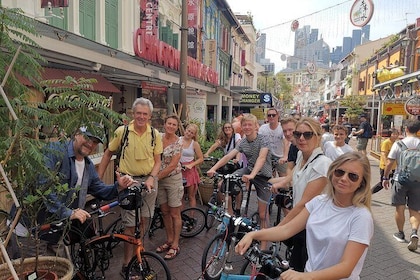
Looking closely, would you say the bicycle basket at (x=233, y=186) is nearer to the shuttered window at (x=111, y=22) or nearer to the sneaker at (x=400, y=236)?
the sneaker at (x=400, y=236)

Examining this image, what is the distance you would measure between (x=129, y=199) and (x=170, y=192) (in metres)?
1.07

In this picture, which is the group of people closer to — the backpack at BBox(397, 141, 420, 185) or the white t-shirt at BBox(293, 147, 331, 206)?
the white t-shirt at BBox(293, 147, 331, 206)

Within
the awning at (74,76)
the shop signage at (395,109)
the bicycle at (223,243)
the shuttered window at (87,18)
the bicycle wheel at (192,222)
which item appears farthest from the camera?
the shop signage at (395,109)

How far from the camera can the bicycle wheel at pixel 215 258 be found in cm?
324

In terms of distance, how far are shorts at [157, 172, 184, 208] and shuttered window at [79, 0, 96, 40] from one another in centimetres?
614

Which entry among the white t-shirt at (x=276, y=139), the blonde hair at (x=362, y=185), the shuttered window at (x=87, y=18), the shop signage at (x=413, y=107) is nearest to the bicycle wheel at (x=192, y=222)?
the white t-shirt at (x=276, y=139)

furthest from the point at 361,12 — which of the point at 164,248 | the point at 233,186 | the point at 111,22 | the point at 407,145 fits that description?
the point at 164,248

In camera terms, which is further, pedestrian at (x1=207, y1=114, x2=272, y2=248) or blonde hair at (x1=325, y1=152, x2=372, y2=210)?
pedestrian at (x1=207, y1=114, x2=272, y2=248)

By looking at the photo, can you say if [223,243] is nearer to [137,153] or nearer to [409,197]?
[137,153]

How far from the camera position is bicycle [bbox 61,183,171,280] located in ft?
9.99

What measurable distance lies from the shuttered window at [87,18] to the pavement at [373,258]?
6.19 metres

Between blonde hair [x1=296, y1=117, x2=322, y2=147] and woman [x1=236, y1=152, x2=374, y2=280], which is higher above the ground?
blonde hair [x1=296, y1=117, x2=322, y2=147]

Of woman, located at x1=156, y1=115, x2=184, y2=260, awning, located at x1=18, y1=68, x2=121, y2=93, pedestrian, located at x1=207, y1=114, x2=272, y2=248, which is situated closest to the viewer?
woman, located at x1=156, y1=115, x2=184, y2=260

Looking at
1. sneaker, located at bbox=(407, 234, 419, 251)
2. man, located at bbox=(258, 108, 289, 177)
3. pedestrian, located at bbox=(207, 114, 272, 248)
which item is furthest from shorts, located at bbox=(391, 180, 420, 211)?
pedestrian, located at bbox=(207, 114, 272, 248)
